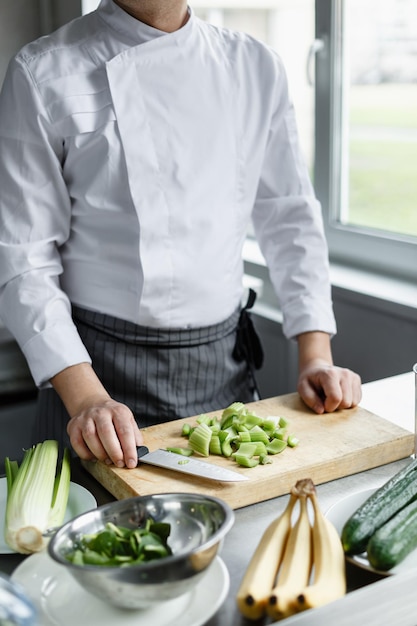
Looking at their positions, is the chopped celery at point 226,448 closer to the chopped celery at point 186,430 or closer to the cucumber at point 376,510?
the chopped celery at point 186,430

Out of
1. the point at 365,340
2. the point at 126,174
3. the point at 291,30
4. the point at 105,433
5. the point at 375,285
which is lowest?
the point at 365,340

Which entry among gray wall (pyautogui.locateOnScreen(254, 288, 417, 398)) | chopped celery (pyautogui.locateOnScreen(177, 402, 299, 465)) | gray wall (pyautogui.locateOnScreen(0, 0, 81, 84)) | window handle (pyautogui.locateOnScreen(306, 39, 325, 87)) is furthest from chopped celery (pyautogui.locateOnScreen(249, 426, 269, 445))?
gray wall (pyautogui.locateOnScreen(0, 0, 81, 84))

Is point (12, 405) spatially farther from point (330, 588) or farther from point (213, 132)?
point (330, 588)

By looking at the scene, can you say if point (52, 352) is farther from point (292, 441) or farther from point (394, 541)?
point (394, 541)

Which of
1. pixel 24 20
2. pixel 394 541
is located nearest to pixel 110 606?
pixel 394 541

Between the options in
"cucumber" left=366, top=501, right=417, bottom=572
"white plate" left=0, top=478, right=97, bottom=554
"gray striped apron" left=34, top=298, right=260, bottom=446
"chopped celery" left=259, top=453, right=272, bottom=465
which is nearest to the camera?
"cucumber" left=366, top=501, right=417, bottom=572

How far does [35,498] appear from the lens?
3.39 feet

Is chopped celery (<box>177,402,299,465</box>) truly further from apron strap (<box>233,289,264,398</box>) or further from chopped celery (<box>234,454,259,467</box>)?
apron strap (<box>233,289,264,398</box>)

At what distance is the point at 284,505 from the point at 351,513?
0.11m

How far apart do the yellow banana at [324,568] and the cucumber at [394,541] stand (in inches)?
1.4

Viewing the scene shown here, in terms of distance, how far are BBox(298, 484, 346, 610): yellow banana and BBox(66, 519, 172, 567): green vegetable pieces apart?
15cm

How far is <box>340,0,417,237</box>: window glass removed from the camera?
86.7 inches

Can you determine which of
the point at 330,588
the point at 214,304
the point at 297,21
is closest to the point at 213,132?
the point at 214,304

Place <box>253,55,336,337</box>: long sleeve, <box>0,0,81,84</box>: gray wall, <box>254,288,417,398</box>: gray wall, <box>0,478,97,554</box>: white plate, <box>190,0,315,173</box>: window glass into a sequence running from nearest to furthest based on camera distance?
<box>0,478,97,554</box>: white plate → <box>253,55,336,337</box>: long sleeve → <box>254,288,417,398</box>: gray wall → <box>190,0,315,173</box>: window glass → <box>0,0,81,84</box>: gray wall
